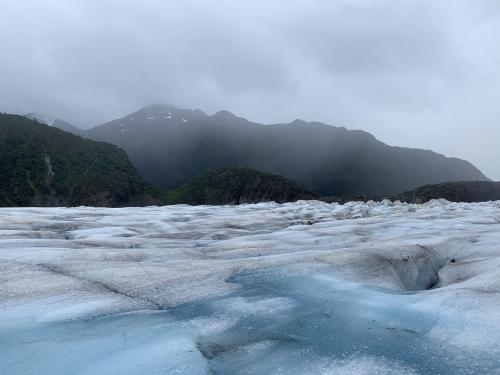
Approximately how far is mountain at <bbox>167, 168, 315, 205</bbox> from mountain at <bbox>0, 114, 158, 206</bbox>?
9.46 meters

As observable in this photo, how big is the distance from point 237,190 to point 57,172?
133 ft

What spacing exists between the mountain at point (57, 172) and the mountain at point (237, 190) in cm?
946

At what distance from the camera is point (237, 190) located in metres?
107

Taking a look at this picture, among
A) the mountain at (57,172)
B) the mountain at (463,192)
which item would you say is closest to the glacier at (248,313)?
the mountain at (57,172)

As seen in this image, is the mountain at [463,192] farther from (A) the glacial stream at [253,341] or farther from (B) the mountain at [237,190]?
(A) the glacial stream at [253,341]

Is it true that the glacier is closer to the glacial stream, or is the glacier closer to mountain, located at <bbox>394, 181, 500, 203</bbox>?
the glacial stream

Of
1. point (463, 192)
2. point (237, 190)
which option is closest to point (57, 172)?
point (237, 190)

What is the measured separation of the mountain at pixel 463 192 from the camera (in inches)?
3568

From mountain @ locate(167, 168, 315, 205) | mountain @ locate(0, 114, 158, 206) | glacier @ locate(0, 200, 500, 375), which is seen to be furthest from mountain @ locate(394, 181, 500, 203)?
glacier @ locate(0, 200, 500, 375)

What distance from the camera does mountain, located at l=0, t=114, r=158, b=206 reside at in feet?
273

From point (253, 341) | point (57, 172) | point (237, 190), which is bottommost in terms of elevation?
point (253, 341)

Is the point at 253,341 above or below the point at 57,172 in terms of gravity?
Result: below

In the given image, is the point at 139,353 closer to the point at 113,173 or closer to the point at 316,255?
the point at 316,255

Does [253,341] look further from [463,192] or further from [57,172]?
[463,192]
